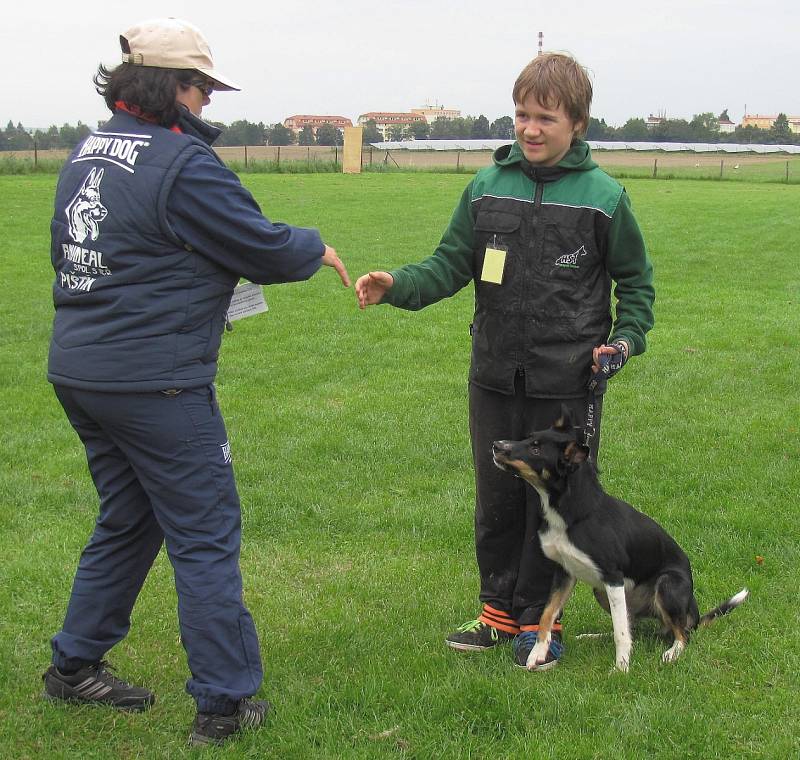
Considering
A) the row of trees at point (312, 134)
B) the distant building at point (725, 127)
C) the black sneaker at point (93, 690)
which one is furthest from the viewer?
the distant building at point (725, 127)

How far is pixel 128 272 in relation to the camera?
3.21 meters

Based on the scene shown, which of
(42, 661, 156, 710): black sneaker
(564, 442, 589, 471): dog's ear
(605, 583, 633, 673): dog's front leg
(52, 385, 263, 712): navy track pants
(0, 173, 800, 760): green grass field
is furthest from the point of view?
(605, 583, 633, 673): dog's front leg

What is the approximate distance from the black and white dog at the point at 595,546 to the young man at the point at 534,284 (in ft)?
0.61

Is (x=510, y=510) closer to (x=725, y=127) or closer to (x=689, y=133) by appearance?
(x=689, y=133)

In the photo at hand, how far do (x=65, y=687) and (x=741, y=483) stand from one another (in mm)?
4420

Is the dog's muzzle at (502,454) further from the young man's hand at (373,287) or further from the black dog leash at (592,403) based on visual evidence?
the young man's hand at (373,287)

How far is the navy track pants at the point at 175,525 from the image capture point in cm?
335

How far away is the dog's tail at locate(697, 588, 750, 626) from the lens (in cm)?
445

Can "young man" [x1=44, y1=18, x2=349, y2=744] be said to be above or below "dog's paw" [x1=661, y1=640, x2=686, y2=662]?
above

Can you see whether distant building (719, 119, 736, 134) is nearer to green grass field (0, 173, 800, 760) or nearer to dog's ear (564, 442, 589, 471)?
green grass field (0, 173, 800, 760)

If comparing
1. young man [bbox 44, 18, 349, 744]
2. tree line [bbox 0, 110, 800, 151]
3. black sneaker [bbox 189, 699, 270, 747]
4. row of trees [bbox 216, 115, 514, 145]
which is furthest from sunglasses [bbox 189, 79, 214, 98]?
tree line [bbox 0, 110, 800, 151]

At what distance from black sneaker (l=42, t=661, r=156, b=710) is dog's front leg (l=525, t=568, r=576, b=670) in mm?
1591

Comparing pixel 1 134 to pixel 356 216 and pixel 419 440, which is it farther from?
pixel 419 440

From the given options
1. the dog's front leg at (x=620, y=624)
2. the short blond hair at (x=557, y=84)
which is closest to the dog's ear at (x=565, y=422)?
the dog's front leg at (x=620, y=624)
